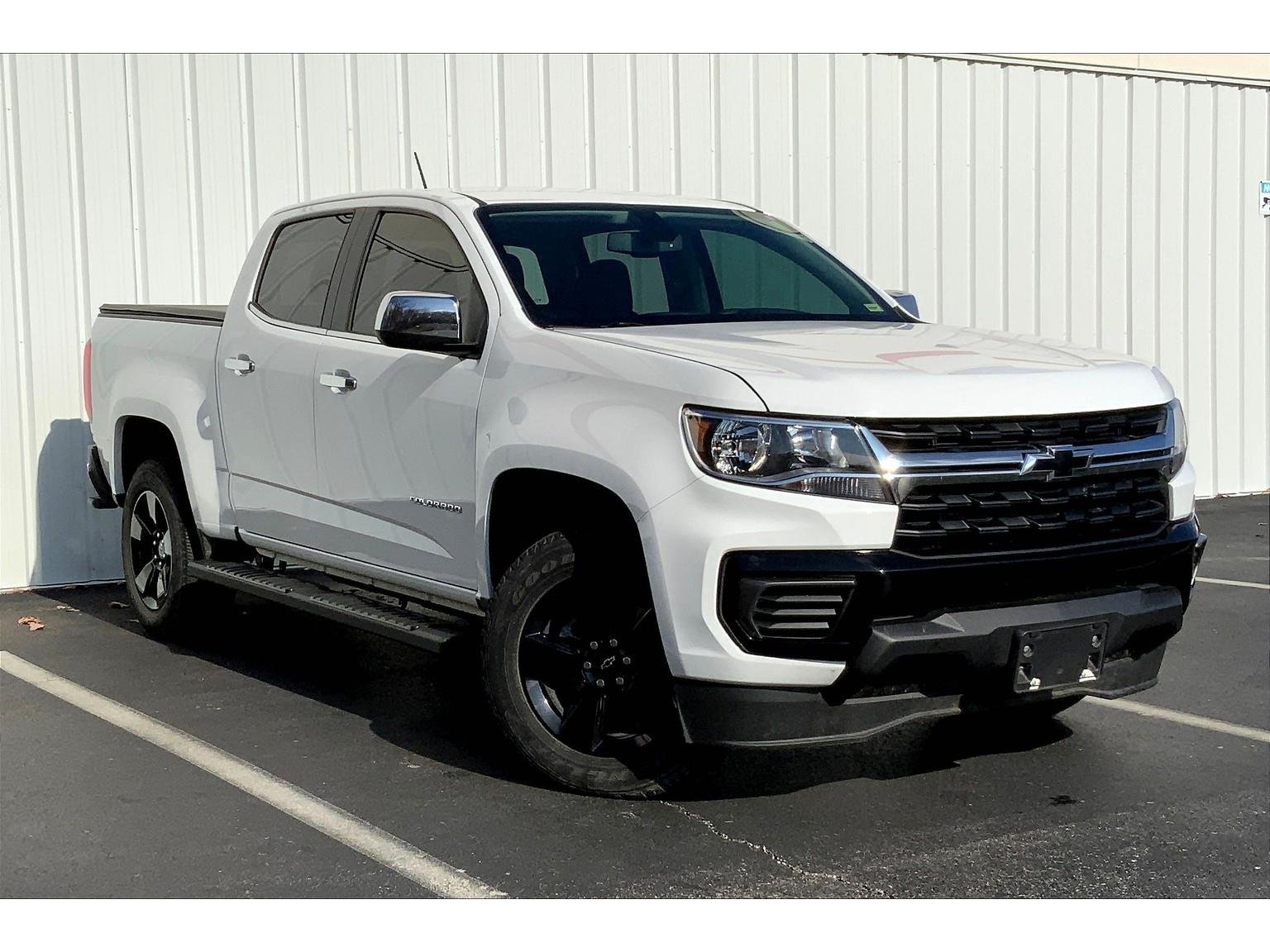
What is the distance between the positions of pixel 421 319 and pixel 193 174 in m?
4.99

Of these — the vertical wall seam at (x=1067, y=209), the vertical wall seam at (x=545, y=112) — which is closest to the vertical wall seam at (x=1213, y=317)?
the vertical wall seam at (x=1067, y=209)

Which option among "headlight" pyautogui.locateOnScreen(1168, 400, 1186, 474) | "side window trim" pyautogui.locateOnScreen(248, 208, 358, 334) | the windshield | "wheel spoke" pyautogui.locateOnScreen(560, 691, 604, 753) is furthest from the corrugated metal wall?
"headlight" pyautogui.locateOnScreen(1168, 400, 1186, 474)

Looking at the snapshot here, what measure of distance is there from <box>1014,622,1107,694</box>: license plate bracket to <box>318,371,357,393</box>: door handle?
2.73 meters

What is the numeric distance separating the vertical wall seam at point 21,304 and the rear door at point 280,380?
2.87 meters

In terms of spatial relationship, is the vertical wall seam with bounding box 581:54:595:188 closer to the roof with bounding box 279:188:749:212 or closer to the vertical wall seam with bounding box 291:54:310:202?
the vertical wall seam with bounding box 291:54:310:202

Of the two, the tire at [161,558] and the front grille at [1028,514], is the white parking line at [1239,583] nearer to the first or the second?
the front grille at [1028,514]

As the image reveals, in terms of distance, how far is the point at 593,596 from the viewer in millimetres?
4691

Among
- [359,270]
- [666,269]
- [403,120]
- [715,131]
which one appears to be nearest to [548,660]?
[666,269]

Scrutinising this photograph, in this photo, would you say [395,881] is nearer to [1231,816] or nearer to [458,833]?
[458,833]

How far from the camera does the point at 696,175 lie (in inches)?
430

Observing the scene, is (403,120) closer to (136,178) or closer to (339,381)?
(136,178)

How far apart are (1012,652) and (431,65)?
6877 mm

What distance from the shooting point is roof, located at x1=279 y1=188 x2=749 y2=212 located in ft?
19.0

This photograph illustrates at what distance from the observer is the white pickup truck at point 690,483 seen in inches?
165
